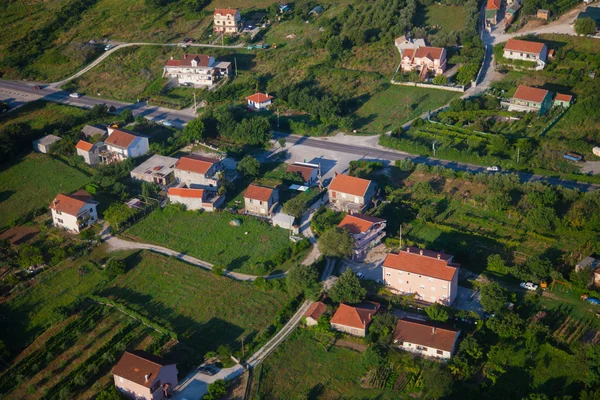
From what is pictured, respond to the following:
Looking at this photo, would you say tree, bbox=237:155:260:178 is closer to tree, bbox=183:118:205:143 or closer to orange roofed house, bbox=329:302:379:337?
tree, bbox=183:118:205:143

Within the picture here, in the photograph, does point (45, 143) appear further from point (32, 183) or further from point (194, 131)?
point (194, 131)

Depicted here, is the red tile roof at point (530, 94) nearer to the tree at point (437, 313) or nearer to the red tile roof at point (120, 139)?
the tree at point (437, 313)

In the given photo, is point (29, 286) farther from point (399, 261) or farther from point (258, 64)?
point (258, 64)

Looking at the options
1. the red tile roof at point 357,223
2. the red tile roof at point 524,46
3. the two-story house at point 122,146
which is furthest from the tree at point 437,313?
the red tile roof at point 524,46

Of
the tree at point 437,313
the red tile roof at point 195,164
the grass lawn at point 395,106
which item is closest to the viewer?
the tree at point 437,313

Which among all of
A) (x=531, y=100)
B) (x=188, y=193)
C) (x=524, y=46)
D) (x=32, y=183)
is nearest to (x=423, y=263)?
(x=188, y=193)

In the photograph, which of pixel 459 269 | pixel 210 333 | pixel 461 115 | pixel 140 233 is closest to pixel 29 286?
pixel 140 233
